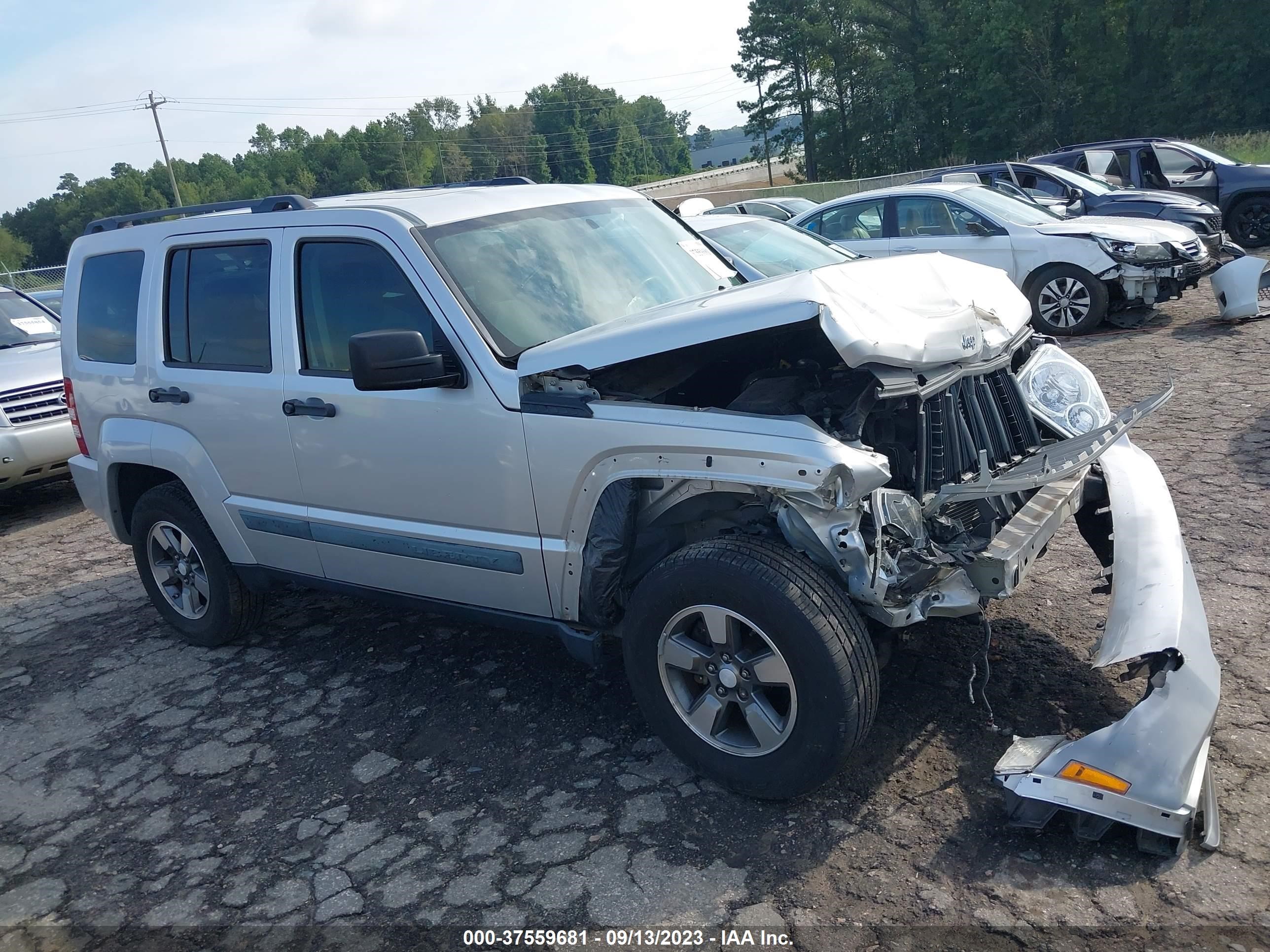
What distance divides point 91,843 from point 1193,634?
379 centimetres

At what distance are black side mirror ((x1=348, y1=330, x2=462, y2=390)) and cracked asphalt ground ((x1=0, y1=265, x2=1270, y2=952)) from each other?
1.45 meters

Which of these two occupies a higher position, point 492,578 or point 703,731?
point 492,578

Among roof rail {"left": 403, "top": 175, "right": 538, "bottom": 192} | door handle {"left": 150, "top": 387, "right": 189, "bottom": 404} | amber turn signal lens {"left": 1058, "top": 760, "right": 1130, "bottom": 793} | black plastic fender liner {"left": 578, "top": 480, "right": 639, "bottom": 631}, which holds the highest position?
roof rail {"left": 403, "top": 175, "right": 538, "bottom": 192}

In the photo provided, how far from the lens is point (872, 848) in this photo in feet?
9.56

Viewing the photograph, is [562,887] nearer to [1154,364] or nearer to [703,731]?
[703,731]

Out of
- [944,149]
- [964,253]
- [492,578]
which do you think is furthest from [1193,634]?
[944,149]

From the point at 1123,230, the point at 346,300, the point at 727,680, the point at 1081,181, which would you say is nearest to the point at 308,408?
the point at 346,300

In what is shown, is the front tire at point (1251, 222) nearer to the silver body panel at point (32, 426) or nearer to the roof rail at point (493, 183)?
the roof rail at point (493, 183)

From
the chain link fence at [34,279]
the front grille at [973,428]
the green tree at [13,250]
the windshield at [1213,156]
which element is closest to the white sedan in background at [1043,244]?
the windshield at [1213,156]

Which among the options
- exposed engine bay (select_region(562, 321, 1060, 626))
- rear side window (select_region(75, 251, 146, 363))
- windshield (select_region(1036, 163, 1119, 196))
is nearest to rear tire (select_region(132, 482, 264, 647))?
rear side window (select_region(75, 251, 146, 363))

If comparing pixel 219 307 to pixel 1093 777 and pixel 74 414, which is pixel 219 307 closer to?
pixel 74 414

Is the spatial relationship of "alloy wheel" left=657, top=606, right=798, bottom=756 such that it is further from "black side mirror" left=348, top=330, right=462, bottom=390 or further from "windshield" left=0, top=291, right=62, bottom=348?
"windshield" left=0, top=291, right=62, bottom=348

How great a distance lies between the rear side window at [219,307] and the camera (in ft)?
13.8

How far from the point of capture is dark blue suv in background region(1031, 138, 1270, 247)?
46.9ft
